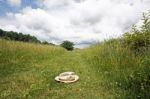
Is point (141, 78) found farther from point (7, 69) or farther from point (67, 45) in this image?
point (67, 45)

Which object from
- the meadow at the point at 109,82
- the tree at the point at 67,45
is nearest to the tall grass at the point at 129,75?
the meadow at the point at 109,82

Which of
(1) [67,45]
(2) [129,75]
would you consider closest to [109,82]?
(2) [129,75]

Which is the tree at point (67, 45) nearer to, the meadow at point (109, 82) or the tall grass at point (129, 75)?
the meadow at point (109, 82)

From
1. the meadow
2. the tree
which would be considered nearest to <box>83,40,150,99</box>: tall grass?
the meadow

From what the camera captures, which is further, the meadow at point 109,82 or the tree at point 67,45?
the tree at point 67,45

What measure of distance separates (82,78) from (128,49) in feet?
5.68

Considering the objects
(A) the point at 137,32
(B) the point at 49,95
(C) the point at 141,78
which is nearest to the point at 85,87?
(B) the point at 49,95

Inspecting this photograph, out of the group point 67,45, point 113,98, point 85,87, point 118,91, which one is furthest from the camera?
point 67,45

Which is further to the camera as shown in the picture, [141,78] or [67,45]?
[67,45]

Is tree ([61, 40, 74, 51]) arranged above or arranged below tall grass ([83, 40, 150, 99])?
above

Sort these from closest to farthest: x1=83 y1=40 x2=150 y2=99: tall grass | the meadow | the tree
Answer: x1=83 y1=40 x2=150 y2=99: tall grass
the meadow
the tree

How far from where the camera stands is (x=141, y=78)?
487 cm

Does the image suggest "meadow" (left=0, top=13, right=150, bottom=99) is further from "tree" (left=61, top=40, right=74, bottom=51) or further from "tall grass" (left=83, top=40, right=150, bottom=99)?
"tree" (left=61, top=40, right=74, bottom=51)

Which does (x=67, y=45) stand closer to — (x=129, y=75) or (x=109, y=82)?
(x=109, y=82)
